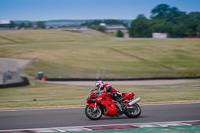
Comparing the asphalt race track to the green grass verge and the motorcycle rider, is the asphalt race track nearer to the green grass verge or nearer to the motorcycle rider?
the motorcycle rider

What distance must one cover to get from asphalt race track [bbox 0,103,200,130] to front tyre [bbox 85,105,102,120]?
15 centimetres

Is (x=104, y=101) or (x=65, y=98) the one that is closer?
(x=104, y=101)

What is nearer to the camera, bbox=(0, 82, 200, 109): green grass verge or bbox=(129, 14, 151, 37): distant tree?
bbox=(0, 82, 200, 109): green grass verge

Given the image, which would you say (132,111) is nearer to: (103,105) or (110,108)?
(110,108)

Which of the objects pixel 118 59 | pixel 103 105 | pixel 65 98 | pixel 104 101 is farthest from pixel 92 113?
pixel 118 59

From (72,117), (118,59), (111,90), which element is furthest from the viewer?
(118,59)

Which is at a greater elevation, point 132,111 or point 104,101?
point 104,101

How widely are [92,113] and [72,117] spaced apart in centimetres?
110

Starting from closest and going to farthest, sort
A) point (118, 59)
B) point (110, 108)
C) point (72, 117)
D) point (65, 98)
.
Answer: point (110, 108) < point (72, 117) < point (65, 98) < point (118, 59)

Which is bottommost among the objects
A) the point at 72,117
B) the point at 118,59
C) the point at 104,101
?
the point at 118,59

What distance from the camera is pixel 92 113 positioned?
1080cm

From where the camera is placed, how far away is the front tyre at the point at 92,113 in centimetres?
1072

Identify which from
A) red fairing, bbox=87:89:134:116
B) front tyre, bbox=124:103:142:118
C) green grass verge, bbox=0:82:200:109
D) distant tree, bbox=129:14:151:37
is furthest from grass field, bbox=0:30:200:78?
distant tree, bbox=129:14:151:37

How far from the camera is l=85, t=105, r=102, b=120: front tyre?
422 inches
